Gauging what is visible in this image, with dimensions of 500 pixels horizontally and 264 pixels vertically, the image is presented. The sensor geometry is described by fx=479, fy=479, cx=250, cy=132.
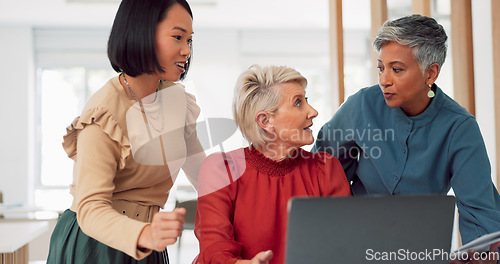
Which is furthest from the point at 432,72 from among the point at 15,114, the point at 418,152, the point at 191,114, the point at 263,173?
the point at 15,114

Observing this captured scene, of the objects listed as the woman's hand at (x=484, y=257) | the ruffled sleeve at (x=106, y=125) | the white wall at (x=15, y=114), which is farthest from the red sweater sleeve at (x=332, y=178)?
the white wall at (x=15, y=114)

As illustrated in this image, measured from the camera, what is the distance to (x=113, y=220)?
0.93 metres

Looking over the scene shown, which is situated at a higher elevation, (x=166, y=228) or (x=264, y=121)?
(x=264, y=121)

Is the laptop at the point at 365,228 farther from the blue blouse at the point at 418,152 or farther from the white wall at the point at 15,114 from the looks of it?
the white wall at the point at 15,114

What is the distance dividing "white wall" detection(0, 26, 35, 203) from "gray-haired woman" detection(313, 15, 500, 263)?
19.6 feet

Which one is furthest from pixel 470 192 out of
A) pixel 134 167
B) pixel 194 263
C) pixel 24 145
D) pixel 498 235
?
pixel 24 145

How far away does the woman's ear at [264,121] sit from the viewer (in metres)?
1.30

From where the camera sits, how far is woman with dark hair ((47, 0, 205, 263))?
3.28 feet

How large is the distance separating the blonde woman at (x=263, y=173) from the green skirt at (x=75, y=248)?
0.72 feet

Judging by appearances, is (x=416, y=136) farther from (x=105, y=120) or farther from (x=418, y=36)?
(x=105, y=120)

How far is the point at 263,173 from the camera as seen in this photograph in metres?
1.31

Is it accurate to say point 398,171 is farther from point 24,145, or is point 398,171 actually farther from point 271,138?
point 24,145

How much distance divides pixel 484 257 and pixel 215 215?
→ 713 mm

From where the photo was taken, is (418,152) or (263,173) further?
(418,152)
